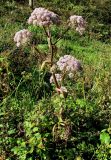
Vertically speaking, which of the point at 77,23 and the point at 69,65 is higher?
the point at 77,23

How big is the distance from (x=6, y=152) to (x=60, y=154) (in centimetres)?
90

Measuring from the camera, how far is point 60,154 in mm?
7168

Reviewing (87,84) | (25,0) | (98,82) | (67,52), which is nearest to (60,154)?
(98,82)

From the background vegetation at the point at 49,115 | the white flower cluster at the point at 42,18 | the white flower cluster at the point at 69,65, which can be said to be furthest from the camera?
the background vegetation at the point at 49,115

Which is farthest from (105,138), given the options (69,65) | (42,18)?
→ (42,18)

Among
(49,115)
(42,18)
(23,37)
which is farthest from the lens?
(49,115)

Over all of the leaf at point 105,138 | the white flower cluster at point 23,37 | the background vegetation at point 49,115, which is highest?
the white flower cluster at point 23,37

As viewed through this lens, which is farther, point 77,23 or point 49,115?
point 49,115

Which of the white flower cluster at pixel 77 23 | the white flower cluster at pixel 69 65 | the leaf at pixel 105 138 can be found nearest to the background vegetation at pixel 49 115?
the leaf at pixel 105 138

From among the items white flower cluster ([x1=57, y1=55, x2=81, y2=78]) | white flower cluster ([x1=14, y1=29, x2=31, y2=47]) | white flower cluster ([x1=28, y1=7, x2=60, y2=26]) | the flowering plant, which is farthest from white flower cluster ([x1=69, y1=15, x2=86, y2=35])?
white flower cluster ([x1=14, y1=29, x2=31, y2=47])

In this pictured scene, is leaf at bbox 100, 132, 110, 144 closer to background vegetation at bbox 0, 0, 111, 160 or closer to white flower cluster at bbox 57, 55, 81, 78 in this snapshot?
background vegetation at bbox 0, 0, 111, 160

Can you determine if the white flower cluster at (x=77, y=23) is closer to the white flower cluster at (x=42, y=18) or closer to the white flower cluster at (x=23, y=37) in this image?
the white flower cluster at (x=42, y=18)

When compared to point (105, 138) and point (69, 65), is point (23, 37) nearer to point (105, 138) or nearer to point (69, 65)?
point (69, 65)

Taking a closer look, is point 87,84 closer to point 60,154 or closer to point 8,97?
point 8,97
